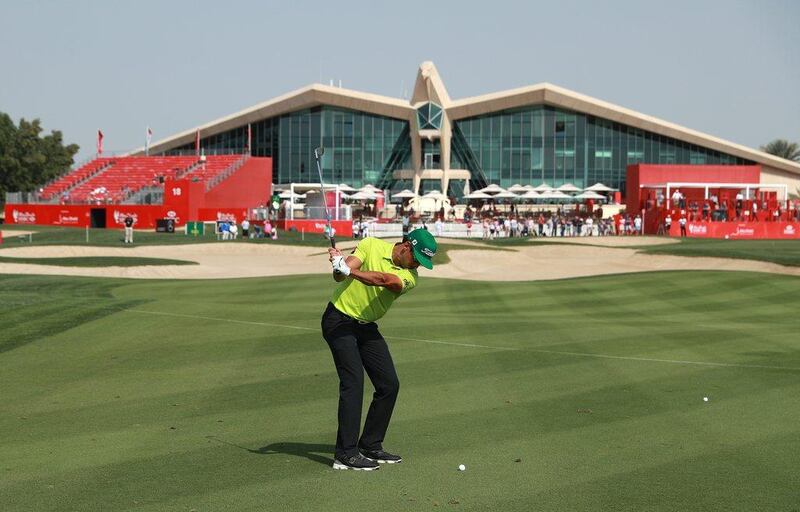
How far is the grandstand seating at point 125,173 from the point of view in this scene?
281 feet

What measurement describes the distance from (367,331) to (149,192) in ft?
220

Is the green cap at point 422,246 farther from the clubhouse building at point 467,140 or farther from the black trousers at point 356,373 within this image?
the clubhouse building at point 467,140

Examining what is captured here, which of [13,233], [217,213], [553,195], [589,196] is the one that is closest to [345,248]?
[13,233]

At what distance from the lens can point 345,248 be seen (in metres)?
49.7

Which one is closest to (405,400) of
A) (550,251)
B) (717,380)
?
(717,380)

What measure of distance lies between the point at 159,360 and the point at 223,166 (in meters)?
77.6

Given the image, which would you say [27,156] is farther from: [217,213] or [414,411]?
[414,411]

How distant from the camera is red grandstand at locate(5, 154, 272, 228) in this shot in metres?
73.6

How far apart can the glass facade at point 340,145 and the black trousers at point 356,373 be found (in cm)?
9867

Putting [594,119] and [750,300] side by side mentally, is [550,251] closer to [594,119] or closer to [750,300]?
[750,300]

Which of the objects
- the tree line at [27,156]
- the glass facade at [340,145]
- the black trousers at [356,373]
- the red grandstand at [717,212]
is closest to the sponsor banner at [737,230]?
the red grandstand at [717,212]

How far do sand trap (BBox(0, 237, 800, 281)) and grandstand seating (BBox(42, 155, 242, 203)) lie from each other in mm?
32267

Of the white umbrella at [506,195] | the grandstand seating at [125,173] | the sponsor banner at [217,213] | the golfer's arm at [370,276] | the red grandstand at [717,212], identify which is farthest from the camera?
the white umbrella at [506,195]

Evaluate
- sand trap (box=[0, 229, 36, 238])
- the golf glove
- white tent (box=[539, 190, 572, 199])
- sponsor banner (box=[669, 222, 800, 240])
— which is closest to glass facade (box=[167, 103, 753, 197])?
white tent (box=[539, 190, 572, 199])
